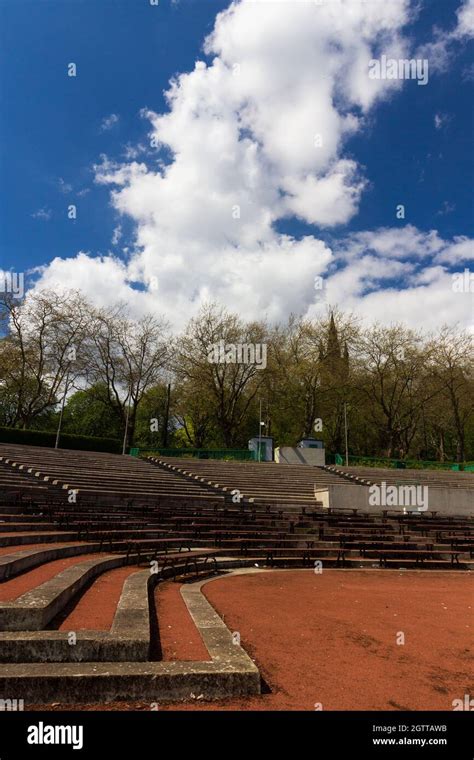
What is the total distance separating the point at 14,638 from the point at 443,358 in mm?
45648

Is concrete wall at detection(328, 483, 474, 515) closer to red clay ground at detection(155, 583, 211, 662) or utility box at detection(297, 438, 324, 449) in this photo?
utility box at detection(297, 438, 324, 449)

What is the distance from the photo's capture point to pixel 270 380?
4609cm

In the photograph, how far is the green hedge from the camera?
3447 cm

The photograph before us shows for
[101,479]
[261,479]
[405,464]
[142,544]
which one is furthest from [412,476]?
[142,544]

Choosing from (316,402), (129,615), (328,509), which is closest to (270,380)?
(316,402)

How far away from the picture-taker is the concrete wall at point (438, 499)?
2325 centimetres

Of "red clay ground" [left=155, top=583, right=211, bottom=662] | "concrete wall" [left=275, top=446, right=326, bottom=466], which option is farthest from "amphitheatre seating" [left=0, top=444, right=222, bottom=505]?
"concrete wall" [left=275, top=446, right=326, bottom=466]

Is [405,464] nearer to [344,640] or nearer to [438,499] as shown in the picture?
[438,499]

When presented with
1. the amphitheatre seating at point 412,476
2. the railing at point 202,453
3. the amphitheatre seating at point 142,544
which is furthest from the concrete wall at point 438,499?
the railing at point 202,453

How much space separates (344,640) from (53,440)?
114 ft

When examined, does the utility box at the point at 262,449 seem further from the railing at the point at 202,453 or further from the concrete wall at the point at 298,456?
the concrete wall at the point at 298,456

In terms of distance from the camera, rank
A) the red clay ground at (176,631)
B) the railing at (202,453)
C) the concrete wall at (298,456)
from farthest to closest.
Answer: the concrete wall at (298,456) → the railing at (202,453) → the red clay ground at (176,631)

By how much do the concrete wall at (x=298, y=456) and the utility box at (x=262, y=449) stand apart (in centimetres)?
141
